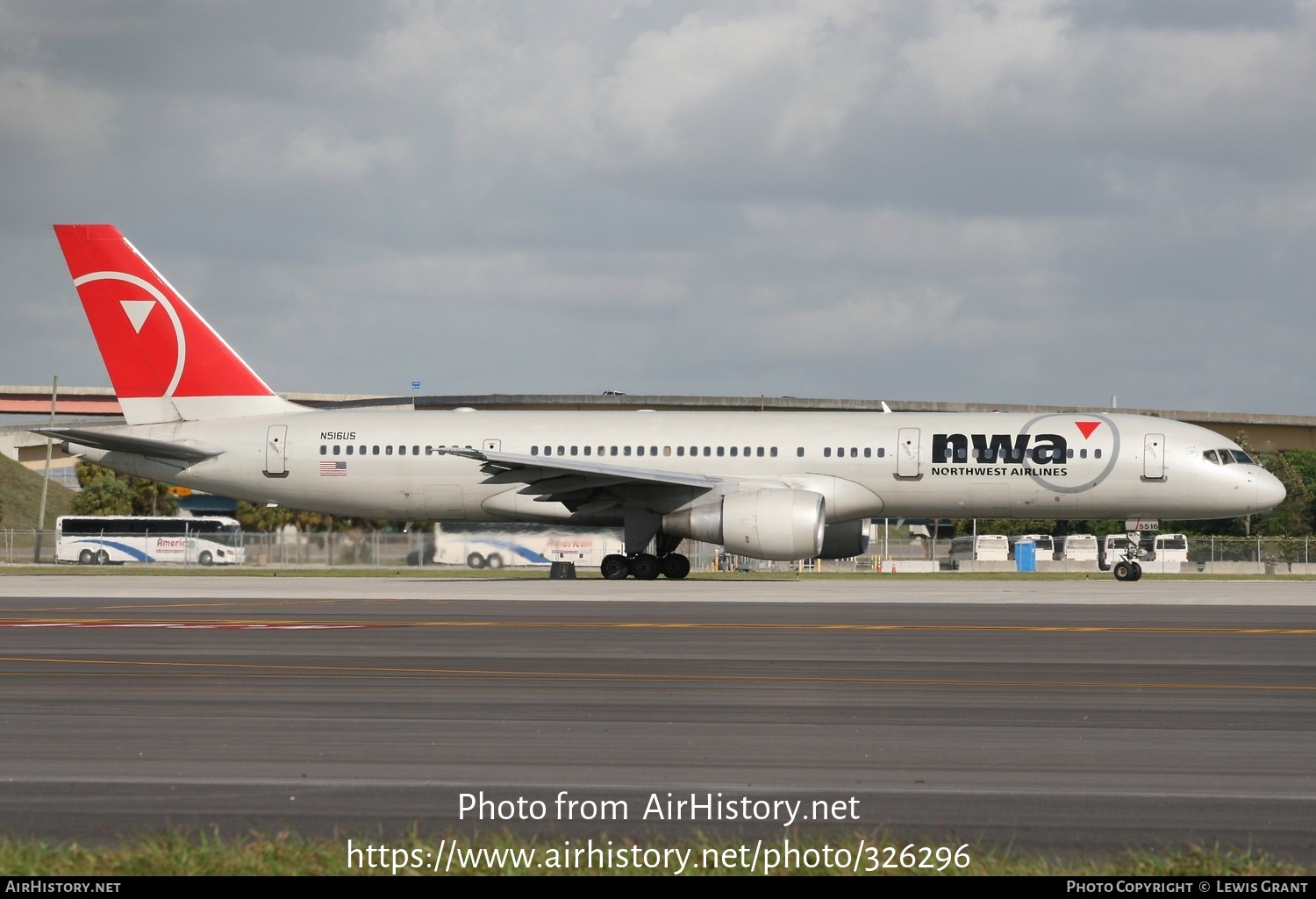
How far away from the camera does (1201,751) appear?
895cm

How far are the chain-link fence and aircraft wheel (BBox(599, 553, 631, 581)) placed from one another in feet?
36.9

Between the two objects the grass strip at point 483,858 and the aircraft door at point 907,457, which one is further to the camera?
the aircraft door at point 907,457

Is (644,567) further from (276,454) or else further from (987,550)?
(987,550)

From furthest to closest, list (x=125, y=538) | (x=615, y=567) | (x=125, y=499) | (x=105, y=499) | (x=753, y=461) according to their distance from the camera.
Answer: (x=105, y=499) < (x=125, y=499) < (x=125, y=538) < (x=753, y=461) < (x=615, y=567)

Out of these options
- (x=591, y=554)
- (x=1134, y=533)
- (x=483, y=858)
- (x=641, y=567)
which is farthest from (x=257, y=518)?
(x=483, y=858)

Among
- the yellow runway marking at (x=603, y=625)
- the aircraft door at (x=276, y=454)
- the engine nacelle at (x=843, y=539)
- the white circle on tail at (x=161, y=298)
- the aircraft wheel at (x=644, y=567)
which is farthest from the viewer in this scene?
the white circle on tail at (x=161, y=298)

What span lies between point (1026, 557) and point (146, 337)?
32544mm

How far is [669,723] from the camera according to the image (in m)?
10.1

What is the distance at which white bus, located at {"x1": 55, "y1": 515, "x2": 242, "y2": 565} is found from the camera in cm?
5941

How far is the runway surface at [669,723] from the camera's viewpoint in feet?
23.6

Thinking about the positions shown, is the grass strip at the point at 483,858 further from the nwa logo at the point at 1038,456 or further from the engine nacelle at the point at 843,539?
the engine nacelle at the point at 843,539

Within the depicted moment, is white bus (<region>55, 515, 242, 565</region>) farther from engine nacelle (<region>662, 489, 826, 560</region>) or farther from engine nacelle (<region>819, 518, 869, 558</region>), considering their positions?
engine nacelle (<region>662, 489, 826, 560</region>)

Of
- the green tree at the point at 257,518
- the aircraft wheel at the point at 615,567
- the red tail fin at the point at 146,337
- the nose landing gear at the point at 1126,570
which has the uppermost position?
the red tail fin at the point at 146,337

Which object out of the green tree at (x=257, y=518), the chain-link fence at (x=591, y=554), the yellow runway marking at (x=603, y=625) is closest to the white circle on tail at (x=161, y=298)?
the chain-link fence at (x=591, y=554)
